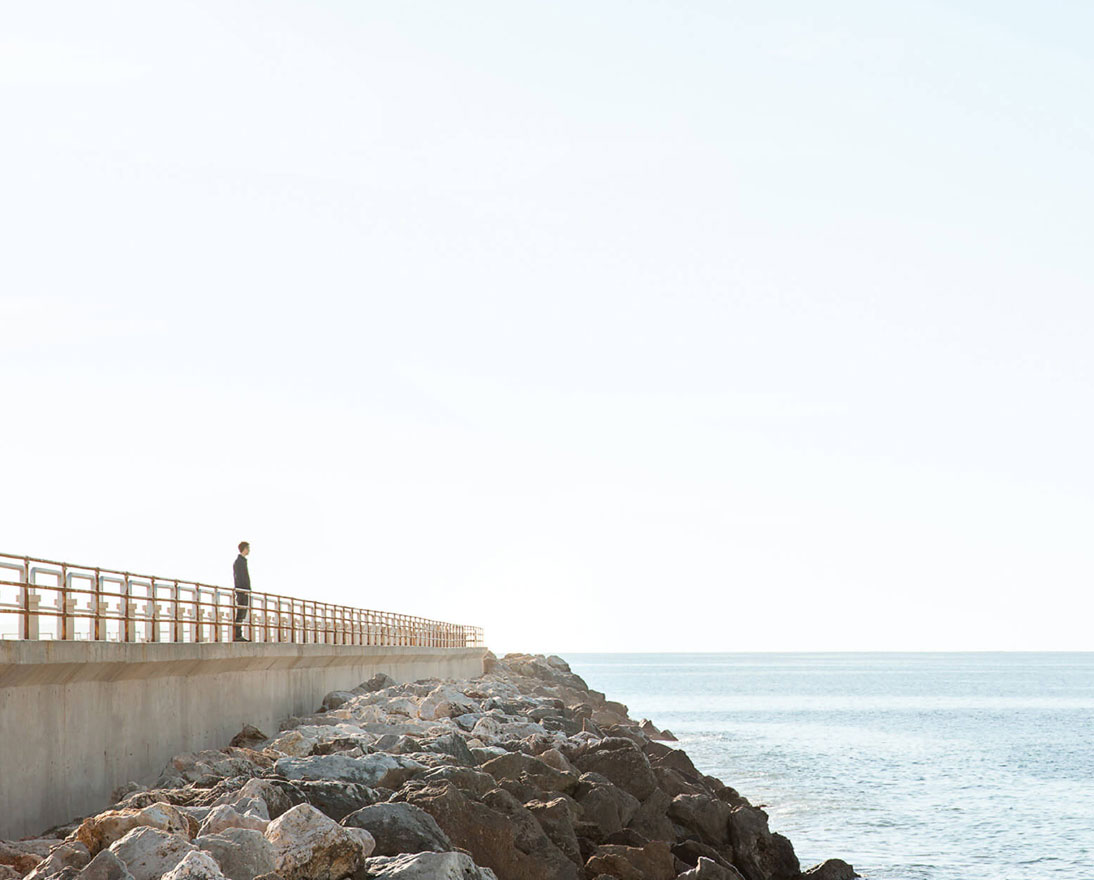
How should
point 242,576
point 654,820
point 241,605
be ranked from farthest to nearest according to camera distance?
point 242,576, point 241,605, point 654,820

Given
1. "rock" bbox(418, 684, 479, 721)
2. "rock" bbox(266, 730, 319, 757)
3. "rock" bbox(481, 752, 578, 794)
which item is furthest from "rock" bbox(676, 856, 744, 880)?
"rock" bbox(418, 684, 479, 721)

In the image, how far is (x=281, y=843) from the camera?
9.84 metres

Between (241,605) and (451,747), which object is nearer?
(451,747)

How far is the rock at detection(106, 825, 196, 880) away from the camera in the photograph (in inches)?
375

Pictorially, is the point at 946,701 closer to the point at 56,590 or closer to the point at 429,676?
the point at 429,676

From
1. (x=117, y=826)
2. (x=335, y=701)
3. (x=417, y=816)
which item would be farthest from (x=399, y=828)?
(x=335, y=701)

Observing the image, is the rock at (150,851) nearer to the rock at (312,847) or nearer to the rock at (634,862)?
the rock at (312,847)

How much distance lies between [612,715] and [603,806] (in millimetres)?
28097

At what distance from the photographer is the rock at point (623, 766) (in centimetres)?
1783

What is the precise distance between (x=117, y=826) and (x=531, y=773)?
661cm

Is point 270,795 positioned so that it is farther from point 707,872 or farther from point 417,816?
point 707,872

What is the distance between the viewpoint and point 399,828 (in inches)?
436

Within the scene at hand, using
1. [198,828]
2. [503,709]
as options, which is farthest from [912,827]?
[198,828]

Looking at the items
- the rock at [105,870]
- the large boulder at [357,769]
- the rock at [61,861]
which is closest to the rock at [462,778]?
the large boulder at [357,769]
